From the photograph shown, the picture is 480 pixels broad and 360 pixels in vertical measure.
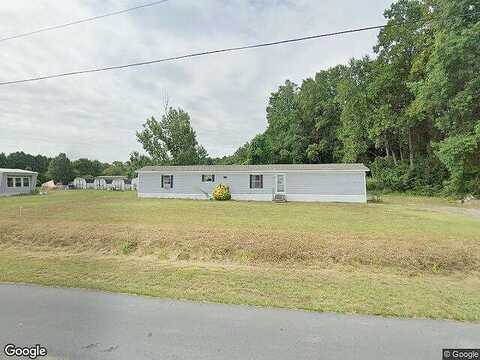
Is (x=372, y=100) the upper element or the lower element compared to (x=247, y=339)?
upper

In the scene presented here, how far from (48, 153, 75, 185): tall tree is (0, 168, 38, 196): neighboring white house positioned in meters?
25.5

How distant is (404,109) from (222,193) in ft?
62.9

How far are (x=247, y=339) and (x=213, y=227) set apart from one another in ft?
21.1

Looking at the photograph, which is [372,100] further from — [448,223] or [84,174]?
[84,174]

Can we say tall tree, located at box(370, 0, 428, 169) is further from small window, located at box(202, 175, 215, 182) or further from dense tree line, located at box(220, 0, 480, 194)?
small window, located at box(202, 175, 215, 182)

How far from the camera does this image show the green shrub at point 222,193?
72.0ft

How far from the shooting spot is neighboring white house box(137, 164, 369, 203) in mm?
20359

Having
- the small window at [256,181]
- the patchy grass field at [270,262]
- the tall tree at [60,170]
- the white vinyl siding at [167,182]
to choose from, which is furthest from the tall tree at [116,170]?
the patchy grass field at [270,262]

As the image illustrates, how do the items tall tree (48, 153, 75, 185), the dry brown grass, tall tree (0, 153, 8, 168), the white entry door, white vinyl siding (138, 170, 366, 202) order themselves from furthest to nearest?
tall tree (0, 153, 8, 168)
tall tree (48, 153, 75, 185)
the white entry door
white vinyl siding (138, 170, 366, 202)
the dry brown grass

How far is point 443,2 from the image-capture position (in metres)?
19.7

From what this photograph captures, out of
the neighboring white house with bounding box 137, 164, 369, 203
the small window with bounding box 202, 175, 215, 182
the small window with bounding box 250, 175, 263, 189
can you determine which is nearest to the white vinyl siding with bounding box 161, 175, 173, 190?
the neighboring white house with bounding box 137, 164, 369, 203

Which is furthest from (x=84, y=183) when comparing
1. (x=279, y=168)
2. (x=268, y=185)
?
(x=279, y=168)

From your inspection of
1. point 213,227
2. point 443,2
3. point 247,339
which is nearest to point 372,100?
point 443,2

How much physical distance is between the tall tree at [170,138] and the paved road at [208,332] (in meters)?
36.5
